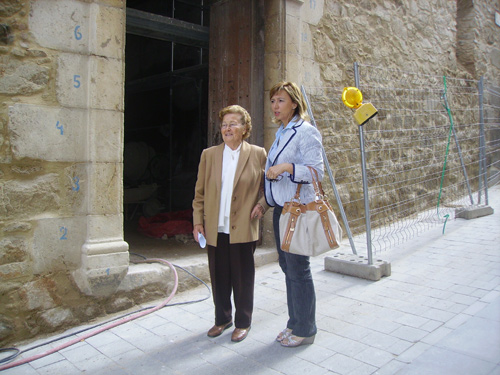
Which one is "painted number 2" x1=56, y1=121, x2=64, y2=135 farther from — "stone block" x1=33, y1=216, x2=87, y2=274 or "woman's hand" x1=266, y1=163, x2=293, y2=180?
"woman's hand" x1=266, y1=163, x2=293, y2=180

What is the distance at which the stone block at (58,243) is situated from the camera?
10.4 ft

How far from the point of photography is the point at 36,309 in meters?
3.15

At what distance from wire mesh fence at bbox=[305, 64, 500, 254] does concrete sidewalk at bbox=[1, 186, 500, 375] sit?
3.98 ft

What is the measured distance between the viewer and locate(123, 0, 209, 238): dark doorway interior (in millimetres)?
7268

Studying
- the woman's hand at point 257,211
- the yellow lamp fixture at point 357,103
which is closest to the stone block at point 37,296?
the woman's hand at point 257,211

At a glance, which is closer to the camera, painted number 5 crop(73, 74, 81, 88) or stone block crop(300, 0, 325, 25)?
painted number 5 crop(73, 74, 81, 88)

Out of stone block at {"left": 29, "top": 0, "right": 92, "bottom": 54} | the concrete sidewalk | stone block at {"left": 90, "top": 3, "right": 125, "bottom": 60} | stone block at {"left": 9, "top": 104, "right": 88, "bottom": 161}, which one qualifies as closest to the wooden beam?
stone block at {"left": 90, "top": 3, "right": 125, "bottom": 60}

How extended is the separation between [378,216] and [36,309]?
4.64 metres

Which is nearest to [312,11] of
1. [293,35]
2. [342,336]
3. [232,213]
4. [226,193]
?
[293,35]

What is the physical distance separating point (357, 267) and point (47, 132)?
2910 millimetres

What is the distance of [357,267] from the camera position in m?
4.16

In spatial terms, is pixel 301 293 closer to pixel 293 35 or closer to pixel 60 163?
pixel 60 163

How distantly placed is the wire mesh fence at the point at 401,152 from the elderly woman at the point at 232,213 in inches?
88.1

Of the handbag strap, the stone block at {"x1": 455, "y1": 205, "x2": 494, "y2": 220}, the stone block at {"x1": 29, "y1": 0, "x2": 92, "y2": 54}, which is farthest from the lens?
the stone block at {"x1": 455, "y1": 205, "x2": 494, "y2": 220}
